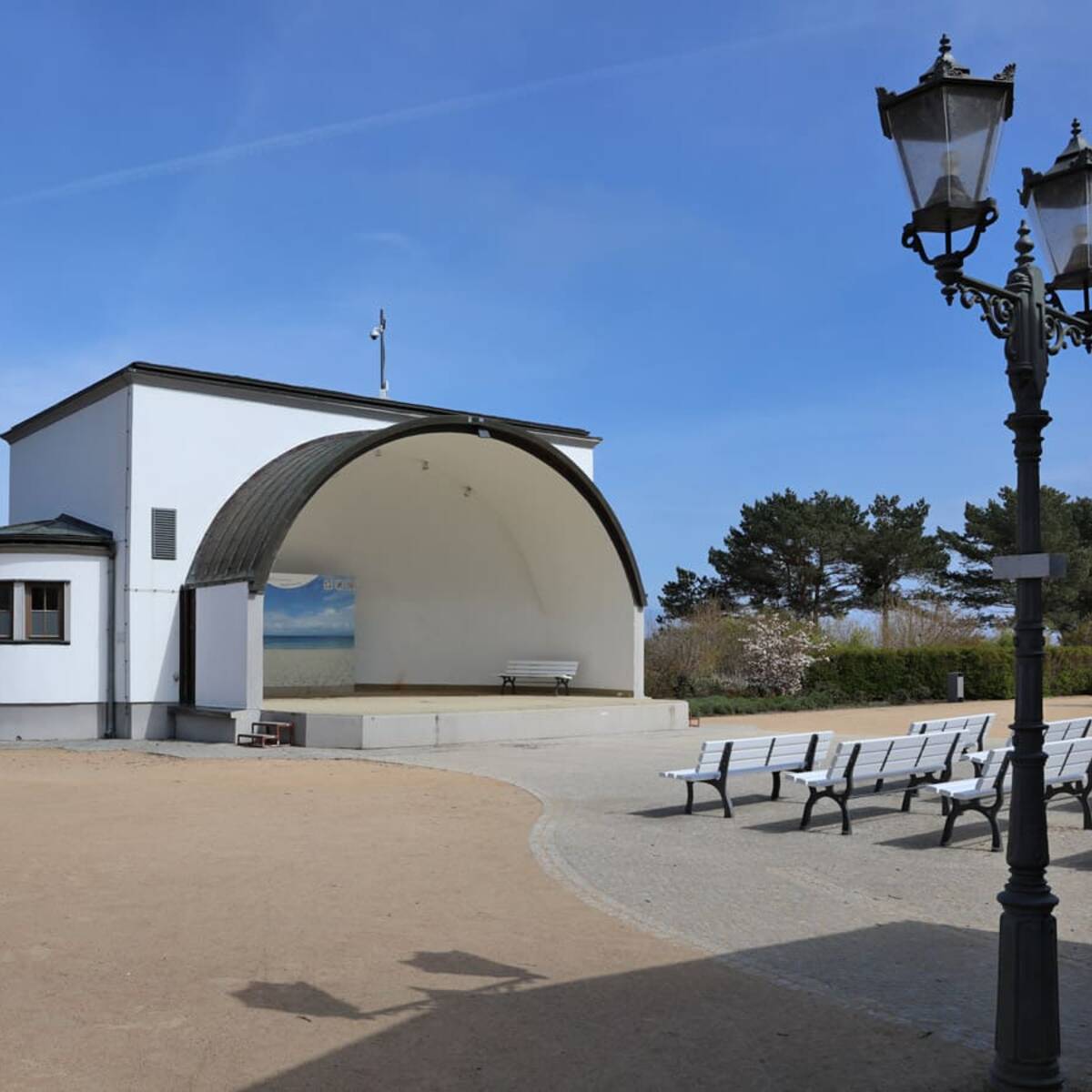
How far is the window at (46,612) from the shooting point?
19.7 m

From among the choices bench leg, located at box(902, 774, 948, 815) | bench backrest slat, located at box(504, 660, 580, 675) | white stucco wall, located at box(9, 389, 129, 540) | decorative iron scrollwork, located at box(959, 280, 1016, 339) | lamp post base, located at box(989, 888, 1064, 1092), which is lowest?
bench leg, located at box(902, 774, 948, 815)

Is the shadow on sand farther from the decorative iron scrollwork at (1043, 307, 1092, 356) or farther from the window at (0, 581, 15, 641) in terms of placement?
the window at (0, 581, 15, 641)

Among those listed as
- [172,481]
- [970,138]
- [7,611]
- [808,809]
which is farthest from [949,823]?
[7,611]

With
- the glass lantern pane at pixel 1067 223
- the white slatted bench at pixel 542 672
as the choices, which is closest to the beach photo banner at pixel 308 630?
the white slatted bench at pixel 542 672

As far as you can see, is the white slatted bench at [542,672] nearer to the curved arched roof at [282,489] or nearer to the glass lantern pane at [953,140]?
the curved arched roof at [282,489]

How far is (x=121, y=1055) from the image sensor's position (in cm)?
495

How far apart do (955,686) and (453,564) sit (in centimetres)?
1223

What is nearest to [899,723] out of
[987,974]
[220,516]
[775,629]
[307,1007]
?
[775,629]

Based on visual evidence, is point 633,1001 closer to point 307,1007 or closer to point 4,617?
point 307,1007

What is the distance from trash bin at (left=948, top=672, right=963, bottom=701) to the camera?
29.5 meters

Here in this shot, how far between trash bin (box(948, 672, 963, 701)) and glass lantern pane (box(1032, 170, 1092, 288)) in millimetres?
25453

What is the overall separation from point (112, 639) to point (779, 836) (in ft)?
43.8

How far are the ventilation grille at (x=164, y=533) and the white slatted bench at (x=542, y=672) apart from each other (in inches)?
335

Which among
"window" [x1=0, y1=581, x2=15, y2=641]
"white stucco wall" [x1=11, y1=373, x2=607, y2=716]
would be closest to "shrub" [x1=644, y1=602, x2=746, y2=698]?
"white stucco wall" [x1=11, y1=373, x2=607, y2=716]
